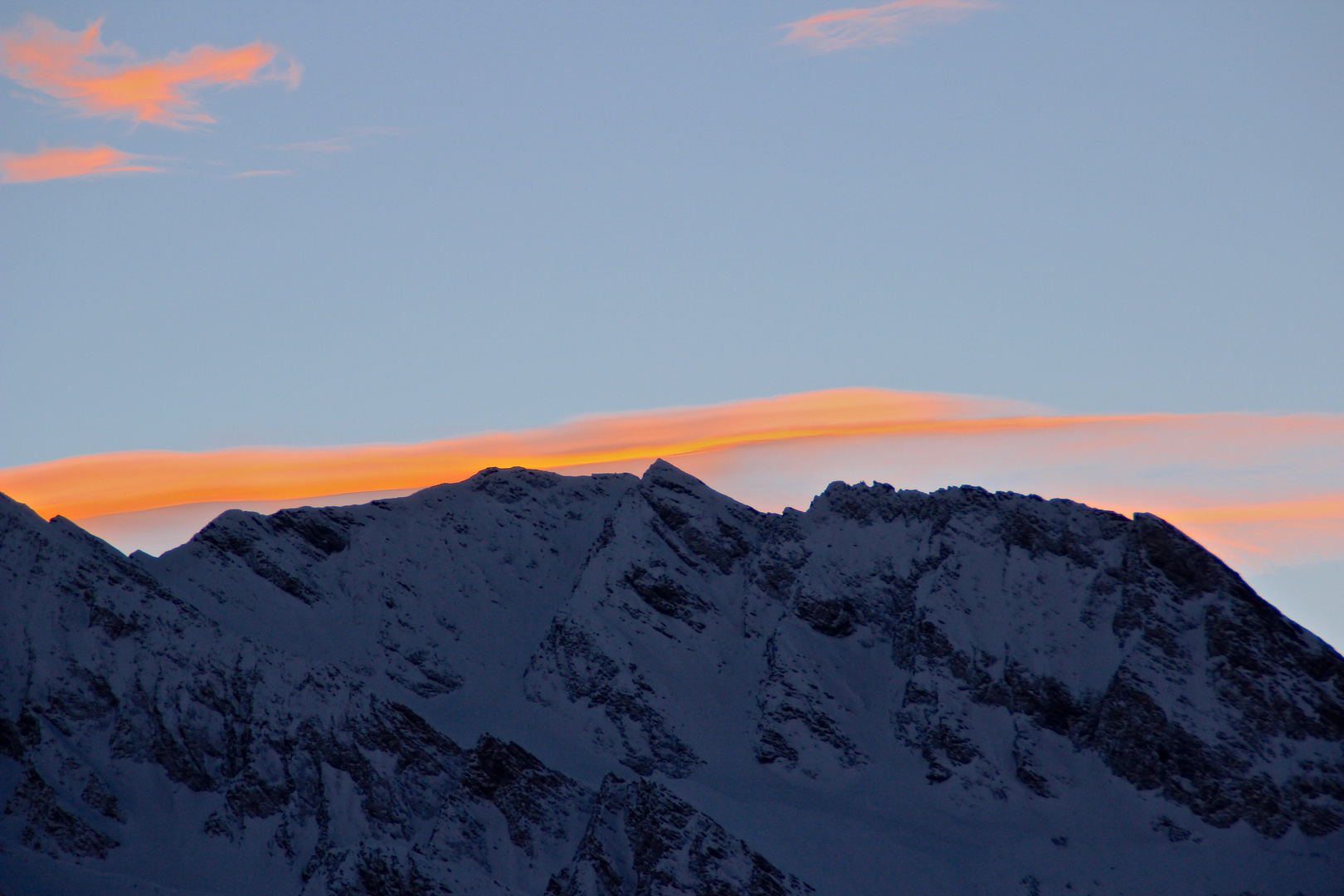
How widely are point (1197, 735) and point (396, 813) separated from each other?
8544 cm

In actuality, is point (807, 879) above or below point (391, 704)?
below

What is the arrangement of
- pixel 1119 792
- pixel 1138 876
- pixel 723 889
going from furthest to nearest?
1. pixel 1119 792
2. pixel 1138 876
3. pixel 723 889

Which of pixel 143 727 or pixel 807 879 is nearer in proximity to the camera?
pixel 807 879

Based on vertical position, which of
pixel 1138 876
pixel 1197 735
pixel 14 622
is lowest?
pixel 1138 876

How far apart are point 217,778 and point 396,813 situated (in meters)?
20.7

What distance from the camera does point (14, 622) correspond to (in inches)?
7835

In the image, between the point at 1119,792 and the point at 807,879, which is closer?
the point at 807,879

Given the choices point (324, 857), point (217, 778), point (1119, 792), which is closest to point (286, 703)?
point (217, 778)

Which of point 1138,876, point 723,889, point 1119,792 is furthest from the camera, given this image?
point 1119,792

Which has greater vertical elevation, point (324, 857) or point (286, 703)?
point (286, 703)

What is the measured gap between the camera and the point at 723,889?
168m

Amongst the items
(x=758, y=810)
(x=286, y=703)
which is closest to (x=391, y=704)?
(x=286, y=703)

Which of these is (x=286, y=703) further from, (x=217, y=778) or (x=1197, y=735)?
(x=1197, y=735)

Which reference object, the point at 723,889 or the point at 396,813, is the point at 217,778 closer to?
the point at 396,813
